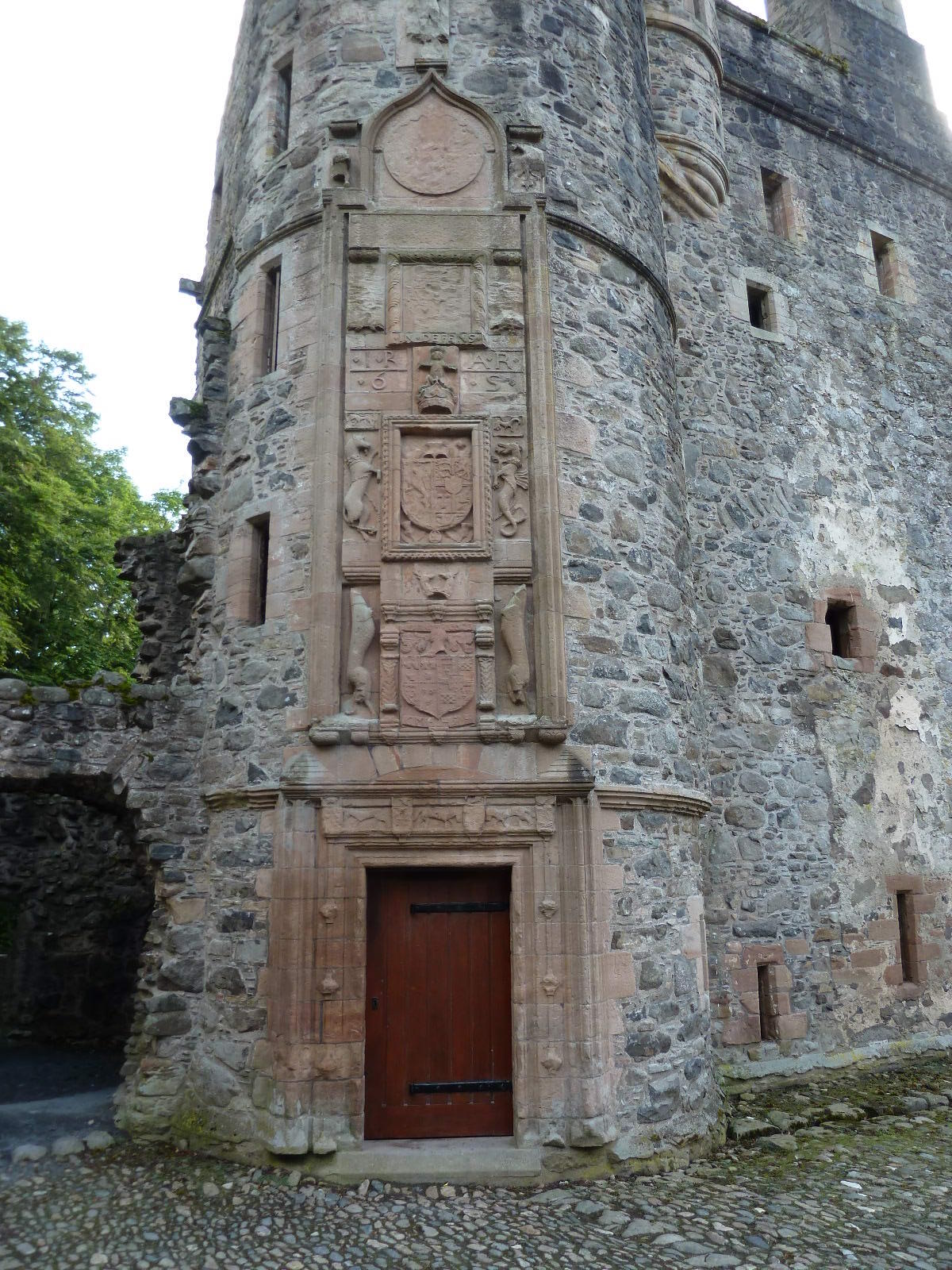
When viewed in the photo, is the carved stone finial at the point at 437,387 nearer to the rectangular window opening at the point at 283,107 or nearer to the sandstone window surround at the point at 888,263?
the rectangular window opening at the point at 283,107

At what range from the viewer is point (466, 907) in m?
6.58

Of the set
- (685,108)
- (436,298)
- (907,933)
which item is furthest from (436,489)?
(907,933)

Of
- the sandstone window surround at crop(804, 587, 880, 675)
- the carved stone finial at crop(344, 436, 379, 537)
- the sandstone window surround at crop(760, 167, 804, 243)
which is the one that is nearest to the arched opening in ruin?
the carved stone finial at crop(344, 436, 379, 537)

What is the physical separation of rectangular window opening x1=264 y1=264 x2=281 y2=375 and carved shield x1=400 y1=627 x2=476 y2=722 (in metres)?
2.92

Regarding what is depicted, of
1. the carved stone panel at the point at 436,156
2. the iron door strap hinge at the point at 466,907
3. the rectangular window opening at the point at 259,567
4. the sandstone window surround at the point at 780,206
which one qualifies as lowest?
the iron door strap hinge at the point at 466,907

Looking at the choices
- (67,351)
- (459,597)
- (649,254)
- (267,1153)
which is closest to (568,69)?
(649,254)

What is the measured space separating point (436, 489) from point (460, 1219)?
15.1 feet

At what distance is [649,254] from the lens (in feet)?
28.2

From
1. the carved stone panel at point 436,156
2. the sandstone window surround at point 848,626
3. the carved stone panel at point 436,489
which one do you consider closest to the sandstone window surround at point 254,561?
the carved stone panel at point 436,489

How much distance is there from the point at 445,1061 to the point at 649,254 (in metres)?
6.78

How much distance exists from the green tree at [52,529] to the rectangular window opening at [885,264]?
11.3 m

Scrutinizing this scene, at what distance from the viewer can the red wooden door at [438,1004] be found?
20.7 ft

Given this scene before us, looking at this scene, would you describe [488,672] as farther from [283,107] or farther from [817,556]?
[283,107]

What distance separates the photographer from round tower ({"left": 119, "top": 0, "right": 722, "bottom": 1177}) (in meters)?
6.36
